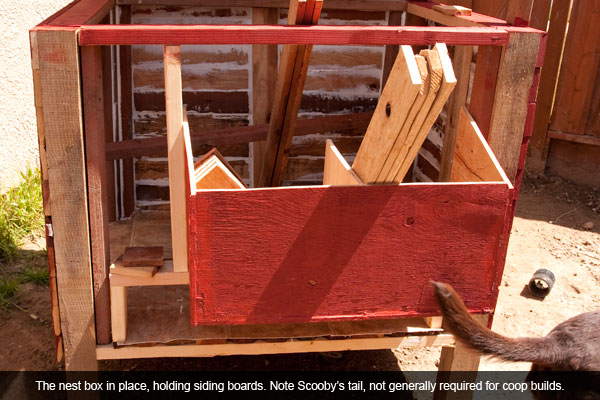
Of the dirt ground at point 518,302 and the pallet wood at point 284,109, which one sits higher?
the pallet wood at point 284,109

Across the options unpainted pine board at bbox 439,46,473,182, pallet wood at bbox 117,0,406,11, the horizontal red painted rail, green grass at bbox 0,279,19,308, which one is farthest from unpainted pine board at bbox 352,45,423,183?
green grass at bbox 0,279,19,308

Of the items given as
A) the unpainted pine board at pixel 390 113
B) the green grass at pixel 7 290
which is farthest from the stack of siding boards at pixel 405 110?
the green grass at pixel 7 290

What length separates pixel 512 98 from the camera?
2.76 meters

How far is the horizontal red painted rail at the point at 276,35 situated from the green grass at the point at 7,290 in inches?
88.6

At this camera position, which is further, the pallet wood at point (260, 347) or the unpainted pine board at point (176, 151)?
the pallet wood at point (260, 347)

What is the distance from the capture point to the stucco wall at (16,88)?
4.87 meters

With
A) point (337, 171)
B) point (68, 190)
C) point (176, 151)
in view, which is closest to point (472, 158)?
point (337, 171)

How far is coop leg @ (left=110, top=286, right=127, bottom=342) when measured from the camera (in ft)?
8.61

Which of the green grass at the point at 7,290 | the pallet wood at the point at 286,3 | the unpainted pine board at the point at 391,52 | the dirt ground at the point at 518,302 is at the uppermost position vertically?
the pallet wood at the point at 286,3

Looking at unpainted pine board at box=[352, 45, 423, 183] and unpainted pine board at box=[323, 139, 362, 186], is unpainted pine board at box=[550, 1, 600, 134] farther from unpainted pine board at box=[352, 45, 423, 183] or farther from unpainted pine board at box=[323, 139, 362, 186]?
unpainted pine board at box=[352, 45, 423, 183]

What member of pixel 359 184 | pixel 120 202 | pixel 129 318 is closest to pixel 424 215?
pixel 359 184

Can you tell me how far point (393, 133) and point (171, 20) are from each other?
2.57 metres

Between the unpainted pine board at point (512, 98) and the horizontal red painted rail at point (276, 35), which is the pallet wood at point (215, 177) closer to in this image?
the horizontal red painted rail at point (276, 35)

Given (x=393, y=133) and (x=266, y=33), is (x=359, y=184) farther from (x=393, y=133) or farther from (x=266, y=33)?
(x=266, y=33)
